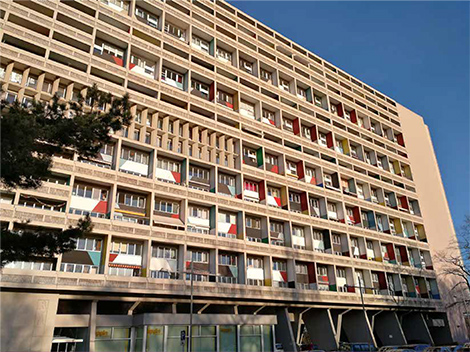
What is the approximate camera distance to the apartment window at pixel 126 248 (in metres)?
27.3

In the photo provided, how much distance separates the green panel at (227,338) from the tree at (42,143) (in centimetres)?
1633

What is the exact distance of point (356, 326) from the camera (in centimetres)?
4094

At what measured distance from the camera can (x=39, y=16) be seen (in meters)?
28.3

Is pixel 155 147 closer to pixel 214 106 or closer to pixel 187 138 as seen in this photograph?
pixel 187 138

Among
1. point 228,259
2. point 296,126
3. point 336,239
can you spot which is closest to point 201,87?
point 296,126

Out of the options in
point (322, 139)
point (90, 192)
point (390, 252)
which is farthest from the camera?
point (322, 139)

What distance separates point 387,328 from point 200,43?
3820cm

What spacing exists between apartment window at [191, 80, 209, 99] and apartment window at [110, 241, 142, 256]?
16622mm

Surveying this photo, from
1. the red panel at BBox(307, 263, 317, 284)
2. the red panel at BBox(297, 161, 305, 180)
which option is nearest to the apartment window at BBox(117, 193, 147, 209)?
the red panel at BBox(307, 263, 317, 284)

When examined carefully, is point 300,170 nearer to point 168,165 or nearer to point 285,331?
point 168,165

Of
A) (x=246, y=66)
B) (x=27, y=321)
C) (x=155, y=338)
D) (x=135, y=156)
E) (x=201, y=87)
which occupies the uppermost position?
(x=246, y=66)

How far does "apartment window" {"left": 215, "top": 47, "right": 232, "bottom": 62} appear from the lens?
134 feet

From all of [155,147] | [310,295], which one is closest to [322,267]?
[310,295]

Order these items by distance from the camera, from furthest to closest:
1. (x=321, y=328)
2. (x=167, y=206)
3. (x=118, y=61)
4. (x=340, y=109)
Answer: (x=340, y=109) < (x=321, y=328) < (x=118, y=61) < (x=167, y=206)
